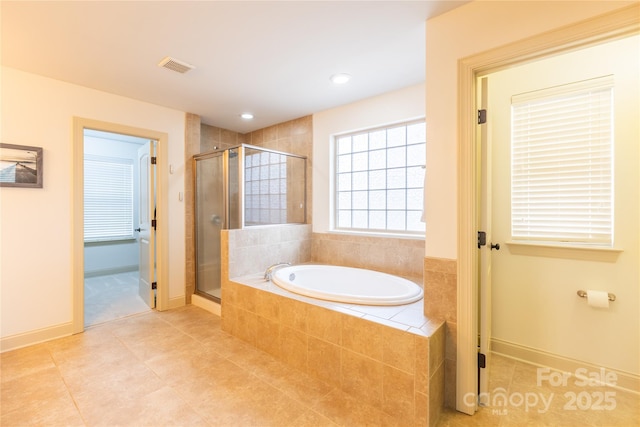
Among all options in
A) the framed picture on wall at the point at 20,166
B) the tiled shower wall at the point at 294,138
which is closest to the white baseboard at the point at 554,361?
the tiled shower wall at the point at 294,138

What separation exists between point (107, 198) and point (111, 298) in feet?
6.84

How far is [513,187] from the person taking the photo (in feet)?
7.20

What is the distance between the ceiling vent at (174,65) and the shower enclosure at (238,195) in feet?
2.62

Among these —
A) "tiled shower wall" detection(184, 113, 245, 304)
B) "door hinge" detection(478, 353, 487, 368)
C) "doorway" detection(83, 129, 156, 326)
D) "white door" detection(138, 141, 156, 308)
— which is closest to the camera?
"door hinge" detection(478, 353, 487, 368)

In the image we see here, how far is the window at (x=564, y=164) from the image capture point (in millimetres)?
1854

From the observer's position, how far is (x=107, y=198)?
482cm

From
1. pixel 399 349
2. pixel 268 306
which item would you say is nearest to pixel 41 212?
pixel 268 306

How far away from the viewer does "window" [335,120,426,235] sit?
275 cm

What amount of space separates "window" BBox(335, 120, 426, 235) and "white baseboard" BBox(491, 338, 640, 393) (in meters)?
1.11

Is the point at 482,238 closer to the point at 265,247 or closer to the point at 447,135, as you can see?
the point at 447,135

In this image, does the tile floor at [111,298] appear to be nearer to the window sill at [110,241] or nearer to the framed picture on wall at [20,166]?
the window sill at [110,241]

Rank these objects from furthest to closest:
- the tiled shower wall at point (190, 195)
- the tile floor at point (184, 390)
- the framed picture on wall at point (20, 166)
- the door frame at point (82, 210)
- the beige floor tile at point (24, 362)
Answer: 1. the tiled shower wall at point (190, 195)
2. the door frame at point (82, 210)
3. the framed picture on wall at point (20, 166)
4. the beige floor tile at point (24, 362)
5. the tile floor at point (184, 390)

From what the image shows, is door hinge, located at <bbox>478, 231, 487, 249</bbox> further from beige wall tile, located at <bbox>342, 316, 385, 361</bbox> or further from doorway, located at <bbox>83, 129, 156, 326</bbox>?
doorway, located at <bbox>83, 129, 156, 326</bbox>

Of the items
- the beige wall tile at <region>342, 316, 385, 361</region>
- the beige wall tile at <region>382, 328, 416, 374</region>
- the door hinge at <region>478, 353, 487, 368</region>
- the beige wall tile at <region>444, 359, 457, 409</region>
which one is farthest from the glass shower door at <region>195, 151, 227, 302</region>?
the door hinge at <region>478, 353, 487, 368</region>
